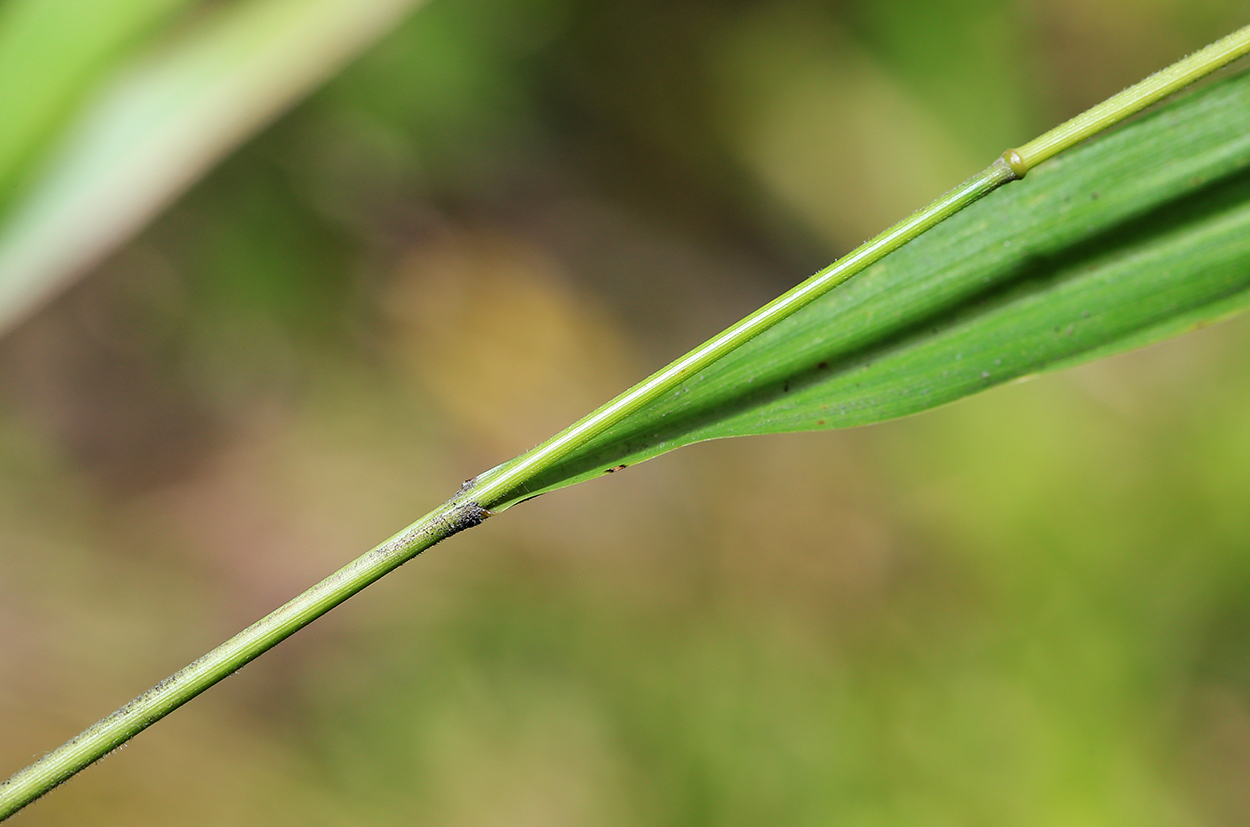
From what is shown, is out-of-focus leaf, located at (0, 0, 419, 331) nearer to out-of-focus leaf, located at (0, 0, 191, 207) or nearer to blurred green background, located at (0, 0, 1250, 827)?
out-of-focus leaf, located at (0, 0, 191, 207)

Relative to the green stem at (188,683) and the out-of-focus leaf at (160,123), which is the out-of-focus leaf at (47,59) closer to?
the out-of-focus leaf at (160,123)

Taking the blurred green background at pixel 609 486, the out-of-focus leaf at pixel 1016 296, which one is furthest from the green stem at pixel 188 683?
the blurred green background at pixel 609 486

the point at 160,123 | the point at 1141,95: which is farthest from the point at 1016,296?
the point at 160,123

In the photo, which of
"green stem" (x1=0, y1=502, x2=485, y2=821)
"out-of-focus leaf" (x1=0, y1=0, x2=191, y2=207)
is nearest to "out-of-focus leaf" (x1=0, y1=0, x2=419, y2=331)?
"out-of-focus leaf" (x1=0, y1=0, x2=191, y2=207)

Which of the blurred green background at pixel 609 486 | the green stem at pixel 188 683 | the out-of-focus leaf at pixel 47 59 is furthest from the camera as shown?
the blurred green background at pixel 609 486

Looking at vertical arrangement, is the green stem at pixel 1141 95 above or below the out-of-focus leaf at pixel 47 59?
below

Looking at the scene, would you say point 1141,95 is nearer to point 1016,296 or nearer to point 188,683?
point 1016,296

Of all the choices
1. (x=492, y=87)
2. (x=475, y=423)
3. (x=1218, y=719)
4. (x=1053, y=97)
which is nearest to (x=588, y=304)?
(x=475, y=423)
